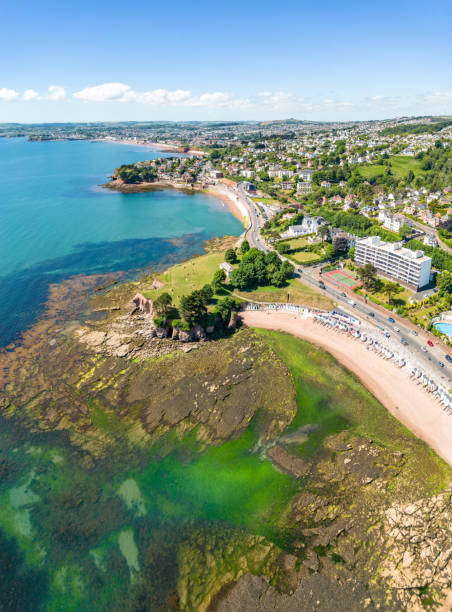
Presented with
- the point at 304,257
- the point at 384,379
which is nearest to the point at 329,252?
the point at 304,257

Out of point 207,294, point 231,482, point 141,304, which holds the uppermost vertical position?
point 207,294

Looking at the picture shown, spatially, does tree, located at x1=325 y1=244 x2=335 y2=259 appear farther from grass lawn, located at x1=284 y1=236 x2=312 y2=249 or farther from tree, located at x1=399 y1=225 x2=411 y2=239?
tree, located at x1=399 y1=225 x2=411 y2=239

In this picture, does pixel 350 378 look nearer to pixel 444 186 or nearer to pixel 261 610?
pixel 261 610

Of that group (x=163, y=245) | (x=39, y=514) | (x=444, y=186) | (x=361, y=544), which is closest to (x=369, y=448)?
(x=361, y=544)

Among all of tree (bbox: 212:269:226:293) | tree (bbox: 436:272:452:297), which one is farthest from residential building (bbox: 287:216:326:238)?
tree (bbox: 436:272:452:297)

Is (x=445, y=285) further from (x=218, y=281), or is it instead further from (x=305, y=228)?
(x=305, y=228)

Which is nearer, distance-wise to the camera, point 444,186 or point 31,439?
point 31,439
